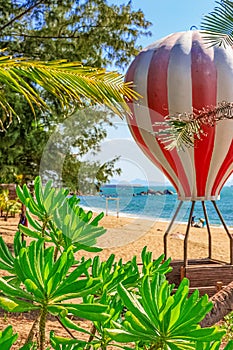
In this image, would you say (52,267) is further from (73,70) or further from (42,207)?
(73,70)

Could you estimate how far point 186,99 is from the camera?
782 centimetres

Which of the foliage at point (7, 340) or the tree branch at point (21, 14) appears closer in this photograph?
the foliage at point (7, 340)

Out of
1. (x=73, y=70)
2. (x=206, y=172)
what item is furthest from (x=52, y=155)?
(x=73, y=70)

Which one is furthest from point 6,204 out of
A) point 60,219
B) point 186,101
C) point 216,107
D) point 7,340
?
point 7,340

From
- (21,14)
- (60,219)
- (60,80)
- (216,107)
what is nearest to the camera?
(60,219)

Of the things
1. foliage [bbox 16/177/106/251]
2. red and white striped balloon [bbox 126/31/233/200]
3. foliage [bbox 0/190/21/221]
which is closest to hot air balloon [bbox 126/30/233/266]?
red and white striped balloon [bbox 126/31/233/200]

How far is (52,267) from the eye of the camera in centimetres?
78

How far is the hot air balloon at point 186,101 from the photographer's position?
25.5ft

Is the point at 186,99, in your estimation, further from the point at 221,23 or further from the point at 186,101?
the point at 221,23

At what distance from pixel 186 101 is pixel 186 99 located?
0.03m

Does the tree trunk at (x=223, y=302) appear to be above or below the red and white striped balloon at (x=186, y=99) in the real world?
below

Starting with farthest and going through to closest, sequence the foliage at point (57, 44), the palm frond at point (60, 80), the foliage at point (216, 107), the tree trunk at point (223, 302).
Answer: the foliage at point (57, 44), the foliage at point (216, 107), the palm frond at point (60, 80), the tree trunk at point (223, 302)

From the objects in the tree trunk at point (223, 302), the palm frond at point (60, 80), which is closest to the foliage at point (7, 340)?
the tree trunk at point (223, 302)

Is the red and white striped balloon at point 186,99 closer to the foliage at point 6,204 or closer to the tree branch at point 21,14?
the tree branch at point 21,14
